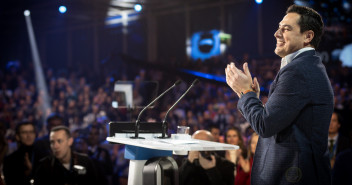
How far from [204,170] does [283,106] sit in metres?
2.25

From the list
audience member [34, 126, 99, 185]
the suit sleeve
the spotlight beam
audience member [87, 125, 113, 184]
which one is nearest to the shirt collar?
the suit sleeve

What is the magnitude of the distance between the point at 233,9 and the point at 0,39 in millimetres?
8728

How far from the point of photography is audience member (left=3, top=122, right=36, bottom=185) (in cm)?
451

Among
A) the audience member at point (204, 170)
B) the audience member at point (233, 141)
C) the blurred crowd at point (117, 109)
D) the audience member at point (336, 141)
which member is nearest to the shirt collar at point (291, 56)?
the audience member at point (204, 170)

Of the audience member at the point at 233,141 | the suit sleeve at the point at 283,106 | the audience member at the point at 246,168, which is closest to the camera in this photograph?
A: the suit sleeve at the point at 283,106

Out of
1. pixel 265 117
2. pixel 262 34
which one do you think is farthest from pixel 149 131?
pixel 262 34

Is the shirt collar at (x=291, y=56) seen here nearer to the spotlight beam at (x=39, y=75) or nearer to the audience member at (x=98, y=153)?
the audience member at (x=98, y=153)

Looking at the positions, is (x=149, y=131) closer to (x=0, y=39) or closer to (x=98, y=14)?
(x=98, y=14)

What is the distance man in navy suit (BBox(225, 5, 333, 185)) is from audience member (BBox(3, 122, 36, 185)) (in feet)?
11.3

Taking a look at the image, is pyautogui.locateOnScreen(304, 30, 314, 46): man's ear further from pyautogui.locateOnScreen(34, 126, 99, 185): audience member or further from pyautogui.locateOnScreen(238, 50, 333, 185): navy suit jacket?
pyautogui.locateOnScreen(34, 126, 99, 185): audience member

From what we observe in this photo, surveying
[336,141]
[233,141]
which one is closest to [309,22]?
[336,141]

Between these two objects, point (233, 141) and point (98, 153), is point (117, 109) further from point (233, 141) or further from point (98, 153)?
point (233, 141)

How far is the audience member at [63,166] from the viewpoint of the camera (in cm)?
374

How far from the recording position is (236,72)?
156cm
